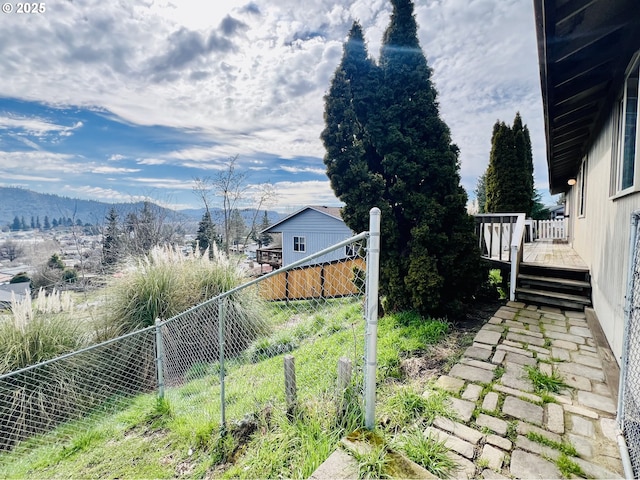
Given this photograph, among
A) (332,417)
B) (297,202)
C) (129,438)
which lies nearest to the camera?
(332,417)

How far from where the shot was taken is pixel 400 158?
4121mm

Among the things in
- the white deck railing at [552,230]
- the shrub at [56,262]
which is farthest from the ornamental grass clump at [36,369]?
the shrub at [56,262]

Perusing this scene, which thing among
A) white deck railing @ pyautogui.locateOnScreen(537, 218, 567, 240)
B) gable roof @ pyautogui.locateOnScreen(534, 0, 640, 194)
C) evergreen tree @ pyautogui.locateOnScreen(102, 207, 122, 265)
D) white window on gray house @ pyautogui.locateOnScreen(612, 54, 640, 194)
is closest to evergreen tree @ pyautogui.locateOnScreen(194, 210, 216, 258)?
evergreen tree @ pyautogui.locateOnScreen(102, 207, 122, 265)

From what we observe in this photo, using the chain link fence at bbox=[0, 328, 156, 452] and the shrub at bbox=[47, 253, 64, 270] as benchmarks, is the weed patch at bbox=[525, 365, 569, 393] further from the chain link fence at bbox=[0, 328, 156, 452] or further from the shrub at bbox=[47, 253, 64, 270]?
the shrub at bbox=[47, 253, 64, 270]

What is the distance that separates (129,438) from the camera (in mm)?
2764

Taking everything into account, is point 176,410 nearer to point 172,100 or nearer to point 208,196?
point 172,100

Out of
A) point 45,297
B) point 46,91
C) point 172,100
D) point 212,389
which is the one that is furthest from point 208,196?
point 212,389

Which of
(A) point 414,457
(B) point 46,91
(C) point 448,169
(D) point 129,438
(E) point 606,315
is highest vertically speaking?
(B) point 46,91

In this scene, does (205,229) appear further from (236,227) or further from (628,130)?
(628,130)

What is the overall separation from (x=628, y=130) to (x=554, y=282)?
2.67 meters

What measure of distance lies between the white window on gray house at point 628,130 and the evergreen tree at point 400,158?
64.6 inches

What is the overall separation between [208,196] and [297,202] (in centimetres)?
564

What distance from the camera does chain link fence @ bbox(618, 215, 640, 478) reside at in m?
1.66
